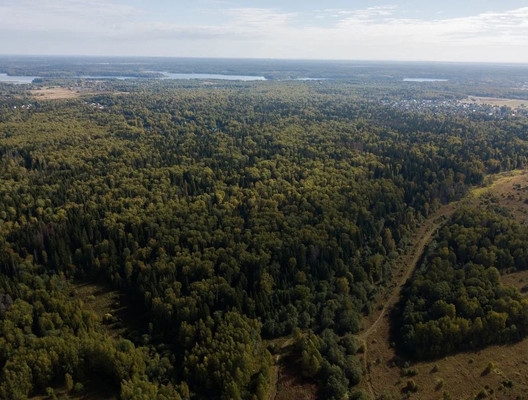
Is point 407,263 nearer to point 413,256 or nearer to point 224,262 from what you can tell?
point 413,256

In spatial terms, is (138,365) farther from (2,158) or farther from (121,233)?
(2,158)

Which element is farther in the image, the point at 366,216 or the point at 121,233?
the point at 366,216

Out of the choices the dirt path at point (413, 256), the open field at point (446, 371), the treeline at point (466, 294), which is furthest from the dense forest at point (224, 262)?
the dirt path at point (413, 256)

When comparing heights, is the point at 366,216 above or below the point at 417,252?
above

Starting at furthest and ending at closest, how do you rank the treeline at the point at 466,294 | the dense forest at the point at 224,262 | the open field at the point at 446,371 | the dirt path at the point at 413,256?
the dirt path at the point at 413,256, the treeline at the point at 466,294, the dense forest at the point at 224,262, the open field at the point at 446,371

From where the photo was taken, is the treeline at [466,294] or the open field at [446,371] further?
the treeline at [466,294]

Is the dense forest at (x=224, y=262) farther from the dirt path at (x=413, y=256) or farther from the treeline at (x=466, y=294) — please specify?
the dirt path at (x=413, y=256)

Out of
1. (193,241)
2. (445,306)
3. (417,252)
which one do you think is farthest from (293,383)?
(417,252)
